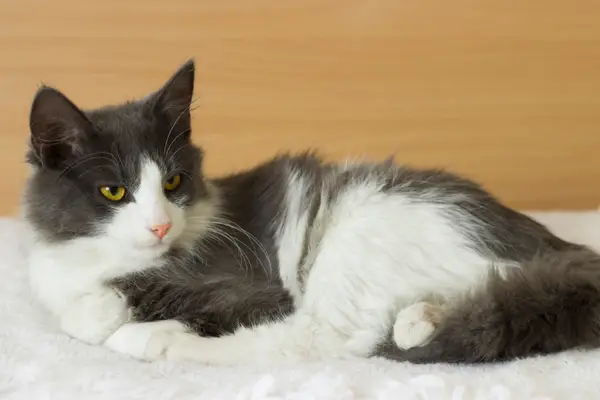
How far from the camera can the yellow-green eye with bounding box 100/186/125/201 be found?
130cm

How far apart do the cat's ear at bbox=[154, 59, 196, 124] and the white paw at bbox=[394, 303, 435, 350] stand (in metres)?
0.61

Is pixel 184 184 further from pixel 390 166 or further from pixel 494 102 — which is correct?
pixel 494 102

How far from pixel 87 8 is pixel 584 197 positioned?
5.52 feet

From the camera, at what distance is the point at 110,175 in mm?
1300

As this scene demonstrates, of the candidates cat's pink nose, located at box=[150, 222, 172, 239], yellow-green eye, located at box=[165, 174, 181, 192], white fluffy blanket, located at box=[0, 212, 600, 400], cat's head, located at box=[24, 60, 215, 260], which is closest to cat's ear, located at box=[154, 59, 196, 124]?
cat's head, located at box=[24, 60, 215, 260]

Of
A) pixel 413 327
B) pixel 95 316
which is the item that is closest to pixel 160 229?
pixel 95 316

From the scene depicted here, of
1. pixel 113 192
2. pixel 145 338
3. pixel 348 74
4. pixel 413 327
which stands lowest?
pixel 145 338

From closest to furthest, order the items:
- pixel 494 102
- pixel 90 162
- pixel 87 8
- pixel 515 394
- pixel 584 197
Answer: pixel 515 394
pixel 90 162
pixel 87 8
pixel 494 102
pixel 584 197

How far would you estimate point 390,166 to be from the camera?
60.2 inches

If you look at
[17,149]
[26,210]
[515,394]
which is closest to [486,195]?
[515,394]

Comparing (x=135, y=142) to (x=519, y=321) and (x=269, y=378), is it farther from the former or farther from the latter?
(x=519, y=321)

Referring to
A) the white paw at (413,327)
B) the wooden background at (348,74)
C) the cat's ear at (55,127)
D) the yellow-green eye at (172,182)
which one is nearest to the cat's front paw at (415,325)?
the white paw at (413,327)

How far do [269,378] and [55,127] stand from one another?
0.62 metres

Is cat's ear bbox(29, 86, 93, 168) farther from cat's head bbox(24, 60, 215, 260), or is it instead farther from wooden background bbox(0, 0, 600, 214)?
wooden background bbox(0, 0, 600, 214)
